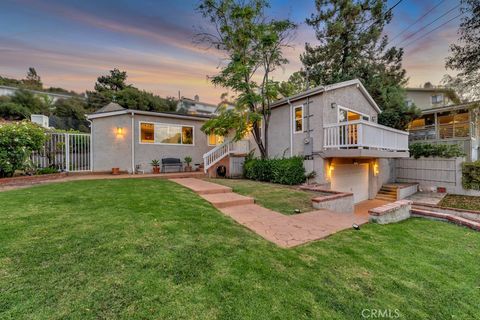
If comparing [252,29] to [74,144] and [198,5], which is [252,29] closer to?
[198,5]

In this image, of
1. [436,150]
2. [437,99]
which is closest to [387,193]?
[436,150]

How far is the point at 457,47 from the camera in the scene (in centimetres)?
1170

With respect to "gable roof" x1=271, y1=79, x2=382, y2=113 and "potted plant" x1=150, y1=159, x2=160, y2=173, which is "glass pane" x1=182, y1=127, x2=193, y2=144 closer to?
"potted plant" x1=150, y1=159, x2=160, y2=173

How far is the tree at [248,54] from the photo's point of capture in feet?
38.7

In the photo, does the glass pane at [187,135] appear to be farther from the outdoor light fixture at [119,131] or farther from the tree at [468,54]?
the tree at [468,54]

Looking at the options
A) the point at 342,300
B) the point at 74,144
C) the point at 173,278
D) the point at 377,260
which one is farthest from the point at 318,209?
the point at 74,144

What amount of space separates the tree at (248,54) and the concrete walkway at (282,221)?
6269 millimetres

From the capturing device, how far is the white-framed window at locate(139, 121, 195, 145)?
12.6 metres

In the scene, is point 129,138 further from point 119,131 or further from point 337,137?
point 337,137

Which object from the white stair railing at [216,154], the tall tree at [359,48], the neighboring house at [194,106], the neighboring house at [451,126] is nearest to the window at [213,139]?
the white stair railing at [216,154]

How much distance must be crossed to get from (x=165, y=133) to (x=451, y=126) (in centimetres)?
2075

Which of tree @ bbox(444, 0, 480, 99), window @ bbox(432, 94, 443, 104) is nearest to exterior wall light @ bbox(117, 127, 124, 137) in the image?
tree @ bbox(444, 0, 480, 99)

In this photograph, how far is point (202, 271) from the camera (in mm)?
2660

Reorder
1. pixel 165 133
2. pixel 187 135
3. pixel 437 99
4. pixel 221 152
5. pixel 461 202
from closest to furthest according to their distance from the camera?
pixel 461 202, pixel 221 152, pixel 165 133, pixel 187 135, pixel 437 99
